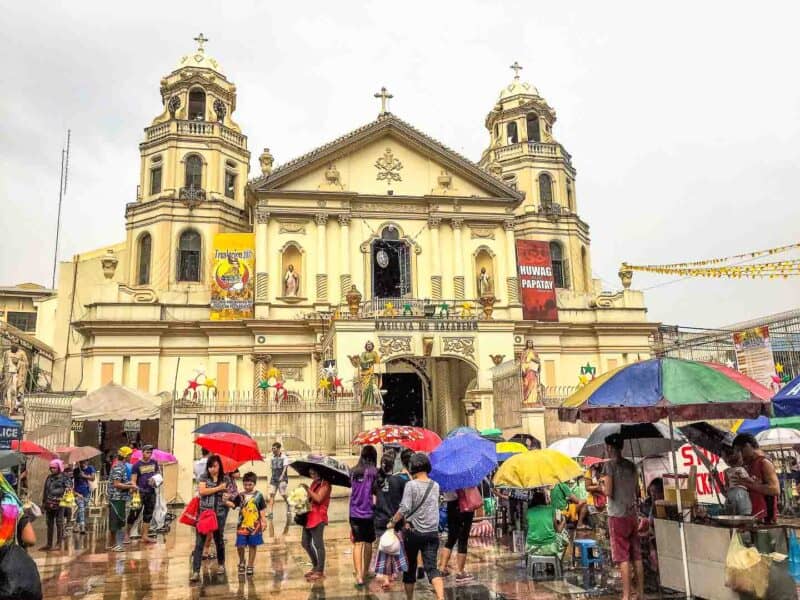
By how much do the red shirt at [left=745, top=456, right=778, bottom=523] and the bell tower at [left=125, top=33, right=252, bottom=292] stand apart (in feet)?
87.9

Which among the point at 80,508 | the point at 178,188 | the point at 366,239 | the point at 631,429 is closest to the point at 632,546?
the point at 631,429

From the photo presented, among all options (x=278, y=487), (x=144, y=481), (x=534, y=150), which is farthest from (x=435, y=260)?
(x=144, y=481)

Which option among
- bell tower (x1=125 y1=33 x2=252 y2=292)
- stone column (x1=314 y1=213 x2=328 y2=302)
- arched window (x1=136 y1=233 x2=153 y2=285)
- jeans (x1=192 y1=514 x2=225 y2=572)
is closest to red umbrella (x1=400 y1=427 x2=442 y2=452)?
jeans (x1=192 y1=514 x2=225 y2=572)

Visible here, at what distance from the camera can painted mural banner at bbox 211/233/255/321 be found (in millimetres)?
29469

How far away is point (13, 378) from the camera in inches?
720

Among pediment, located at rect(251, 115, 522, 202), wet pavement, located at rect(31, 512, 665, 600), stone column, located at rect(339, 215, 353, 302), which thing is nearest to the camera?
wet pavement, located at rect(31, 512, 665, 600)

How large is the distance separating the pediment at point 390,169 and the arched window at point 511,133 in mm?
6324

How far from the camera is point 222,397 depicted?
91.3 ft

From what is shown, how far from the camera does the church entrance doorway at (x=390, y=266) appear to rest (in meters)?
30.5

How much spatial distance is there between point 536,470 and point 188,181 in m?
27.5

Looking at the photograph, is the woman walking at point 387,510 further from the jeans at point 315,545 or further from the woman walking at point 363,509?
the jeans at point 315,545

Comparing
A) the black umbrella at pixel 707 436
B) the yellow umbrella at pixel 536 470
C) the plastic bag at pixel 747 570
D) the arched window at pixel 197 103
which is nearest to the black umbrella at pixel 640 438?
the black umbrella at pixel 707 436

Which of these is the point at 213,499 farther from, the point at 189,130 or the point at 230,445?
the point at 189,130

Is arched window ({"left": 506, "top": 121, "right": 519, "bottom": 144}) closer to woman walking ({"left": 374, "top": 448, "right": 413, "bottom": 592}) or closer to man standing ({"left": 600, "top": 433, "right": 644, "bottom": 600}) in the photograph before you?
woman walking ({"left": 374, "top": 448, "right": 413, "bottom": 592})
